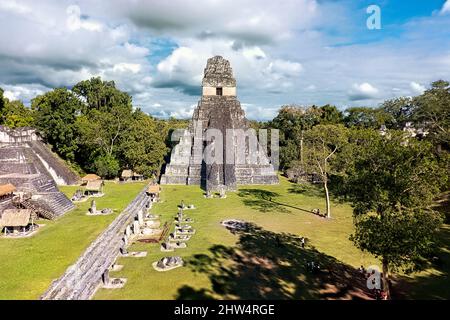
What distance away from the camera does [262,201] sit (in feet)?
96.8

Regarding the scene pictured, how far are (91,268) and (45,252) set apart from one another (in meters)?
4.10

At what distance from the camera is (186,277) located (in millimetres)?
14023

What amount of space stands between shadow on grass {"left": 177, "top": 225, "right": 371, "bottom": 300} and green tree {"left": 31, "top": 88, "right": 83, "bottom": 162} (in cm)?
2879

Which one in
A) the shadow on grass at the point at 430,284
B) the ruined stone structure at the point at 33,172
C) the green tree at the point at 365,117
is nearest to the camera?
the shadow on grass at the point at 430,284

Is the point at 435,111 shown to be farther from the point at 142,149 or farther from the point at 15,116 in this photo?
the point at 15,116

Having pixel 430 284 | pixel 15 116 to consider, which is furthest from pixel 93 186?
pixel 430 284

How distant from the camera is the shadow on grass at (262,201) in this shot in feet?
88.7

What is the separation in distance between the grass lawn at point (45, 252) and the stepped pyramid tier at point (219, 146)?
12.9m

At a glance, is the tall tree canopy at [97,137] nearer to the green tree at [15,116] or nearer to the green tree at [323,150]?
the green tree at [15,116]

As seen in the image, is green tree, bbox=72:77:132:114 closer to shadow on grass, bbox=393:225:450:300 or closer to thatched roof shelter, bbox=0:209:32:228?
thatched roof shelter, bbox=0:209:32:228

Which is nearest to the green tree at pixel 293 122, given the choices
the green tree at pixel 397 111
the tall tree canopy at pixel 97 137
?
the green tree at pixel 397 111

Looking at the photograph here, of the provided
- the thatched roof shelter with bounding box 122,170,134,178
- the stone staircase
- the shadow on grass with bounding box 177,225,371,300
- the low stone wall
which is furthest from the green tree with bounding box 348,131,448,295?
the thatched roof shelter with bounding box 122,170,134,178

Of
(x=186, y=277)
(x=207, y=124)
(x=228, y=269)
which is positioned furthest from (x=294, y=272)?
(x=207, y=124)

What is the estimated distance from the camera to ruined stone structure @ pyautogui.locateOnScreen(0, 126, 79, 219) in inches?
910
